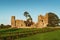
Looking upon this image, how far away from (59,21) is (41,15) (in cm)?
1225

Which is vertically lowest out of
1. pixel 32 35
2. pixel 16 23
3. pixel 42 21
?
pixel 32 35

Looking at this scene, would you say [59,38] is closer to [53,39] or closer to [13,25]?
[53,39]

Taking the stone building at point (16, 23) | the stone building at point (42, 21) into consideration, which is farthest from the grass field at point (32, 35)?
the stone building at point (16, 23)

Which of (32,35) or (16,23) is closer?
(32,35)

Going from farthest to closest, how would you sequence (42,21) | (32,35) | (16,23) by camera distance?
(16,23) → (42,21) → (32,35)

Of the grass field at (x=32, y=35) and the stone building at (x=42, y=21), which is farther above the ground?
the stone building at (x=42, y=21)

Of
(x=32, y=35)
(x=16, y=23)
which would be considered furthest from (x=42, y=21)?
(x=32, y=35)

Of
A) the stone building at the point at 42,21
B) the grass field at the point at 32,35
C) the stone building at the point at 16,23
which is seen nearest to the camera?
the grass field at the point at 32,35

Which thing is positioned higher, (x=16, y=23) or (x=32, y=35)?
(x=16, y=23)

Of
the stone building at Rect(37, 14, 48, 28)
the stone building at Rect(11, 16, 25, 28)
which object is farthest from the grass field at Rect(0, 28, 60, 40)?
the stone building at Rect(11, 16, 25, 28)

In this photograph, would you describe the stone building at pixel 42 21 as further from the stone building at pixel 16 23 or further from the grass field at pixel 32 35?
the grass field at pixel 32 35

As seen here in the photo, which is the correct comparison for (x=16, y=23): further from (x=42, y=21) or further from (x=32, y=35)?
(x=32, y=35)

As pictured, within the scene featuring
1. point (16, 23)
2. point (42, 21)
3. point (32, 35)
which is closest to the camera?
point (32, 35)

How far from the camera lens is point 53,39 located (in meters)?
23.0
